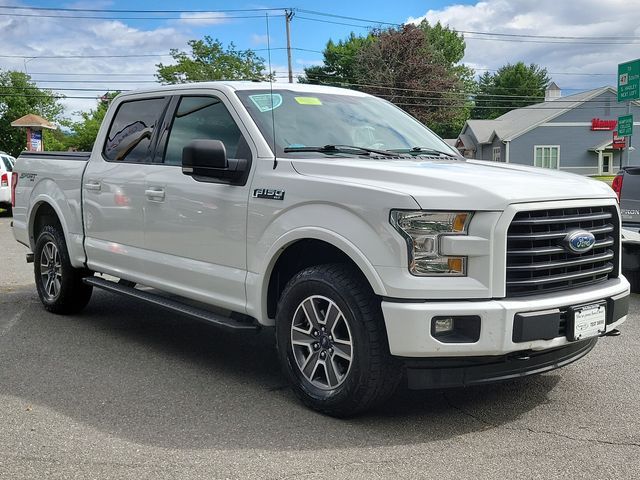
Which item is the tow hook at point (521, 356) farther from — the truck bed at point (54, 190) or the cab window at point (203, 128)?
the truck bed at point (54, 190)

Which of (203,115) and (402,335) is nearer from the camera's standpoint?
(402,335)

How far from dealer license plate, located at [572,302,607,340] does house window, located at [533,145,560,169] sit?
4874 centimetres

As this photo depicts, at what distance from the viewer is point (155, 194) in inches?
205

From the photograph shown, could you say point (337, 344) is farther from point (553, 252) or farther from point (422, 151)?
point (422, 151)

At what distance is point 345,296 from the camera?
3854mm

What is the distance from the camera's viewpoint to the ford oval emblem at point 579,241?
3871 mm

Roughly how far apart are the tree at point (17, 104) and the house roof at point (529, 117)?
36.5 metres

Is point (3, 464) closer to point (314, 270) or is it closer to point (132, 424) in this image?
point (132, 424)

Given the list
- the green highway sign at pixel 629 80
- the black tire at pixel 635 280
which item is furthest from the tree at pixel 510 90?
the black tire at pixel 635 280

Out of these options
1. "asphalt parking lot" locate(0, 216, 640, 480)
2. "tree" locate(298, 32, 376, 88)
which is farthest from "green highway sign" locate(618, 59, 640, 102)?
"tree" locate(298, 32, 376, 88)

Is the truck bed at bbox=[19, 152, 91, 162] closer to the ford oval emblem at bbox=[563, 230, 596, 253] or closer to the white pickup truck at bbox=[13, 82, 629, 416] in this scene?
the white pickup truck at bbox=[13, 82, 629, 416]

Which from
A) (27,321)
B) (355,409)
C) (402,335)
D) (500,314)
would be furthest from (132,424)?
(27,321)

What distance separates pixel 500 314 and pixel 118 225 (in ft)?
11.3

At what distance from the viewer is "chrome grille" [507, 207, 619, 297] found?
12.1 feet
